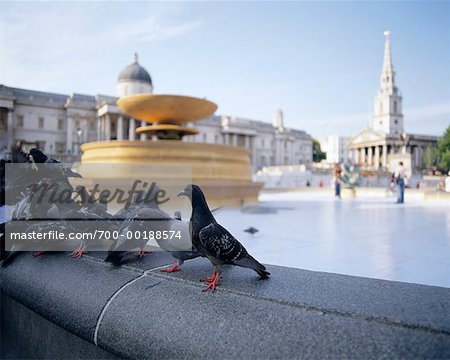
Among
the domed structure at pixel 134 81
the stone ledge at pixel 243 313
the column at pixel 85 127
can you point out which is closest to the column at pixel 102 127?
the column at pixel 85 127

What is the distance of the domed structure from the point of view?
46.1 meters

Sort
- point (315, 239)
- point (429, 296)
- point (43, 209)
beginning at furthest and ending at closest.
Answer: point (315, 239), point (43, 209), point (429, 296)

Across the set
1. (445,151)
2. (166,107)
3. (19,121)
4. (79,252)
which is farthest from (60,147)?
(445,151)

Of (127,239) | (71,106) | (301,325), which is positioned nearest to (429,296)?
(301,325)

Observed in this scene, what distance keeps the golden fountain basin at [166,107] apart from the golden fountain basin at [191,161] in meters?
3.04

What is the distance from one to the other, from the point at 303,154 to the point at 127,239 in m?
80.7

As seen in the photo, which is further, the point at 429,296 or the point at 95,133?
the point at 95,133

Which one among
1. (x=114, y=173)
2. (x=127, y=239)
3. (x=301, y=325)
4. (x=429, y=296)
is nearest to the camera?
(x=301, y=325)

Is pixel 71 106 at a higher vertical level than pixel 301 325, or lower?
higher

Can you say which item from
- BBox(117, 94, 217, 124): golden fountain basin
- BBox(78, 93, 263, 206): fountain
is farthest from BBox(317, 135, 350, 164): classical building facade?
BBox(78, 93, 263, 206): fountain

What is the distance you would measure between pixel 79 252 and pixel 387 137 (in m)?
80.8

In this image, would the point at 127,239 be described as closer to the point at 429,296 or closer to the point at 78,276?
the point at 78,276

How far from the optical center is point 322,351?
1.50 metres

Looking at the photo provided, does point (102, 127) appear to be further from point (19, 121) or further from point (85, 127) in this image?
point (19, 121)
